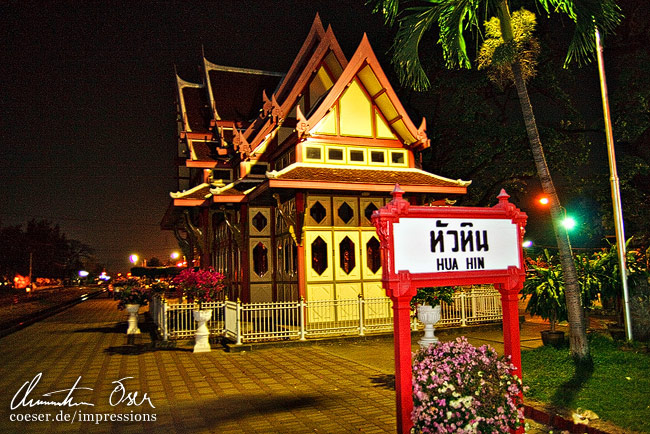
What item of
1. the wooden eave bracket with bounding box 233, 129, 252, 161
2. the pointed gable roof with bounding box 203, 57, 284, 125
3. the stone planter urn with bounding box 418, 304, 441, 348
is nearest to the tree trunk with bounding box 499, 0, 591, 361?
the stone planter urn with bounding box 418, 304, 441, 348

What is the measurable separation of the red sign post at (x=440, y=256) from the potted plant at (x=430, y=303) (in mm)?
4159

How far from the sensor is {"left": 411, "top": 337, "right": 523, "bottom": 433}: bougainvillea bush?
4.39m

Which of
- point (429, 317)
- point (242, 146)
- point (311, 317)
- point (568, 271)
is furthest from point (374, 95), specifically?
point (568, 271)

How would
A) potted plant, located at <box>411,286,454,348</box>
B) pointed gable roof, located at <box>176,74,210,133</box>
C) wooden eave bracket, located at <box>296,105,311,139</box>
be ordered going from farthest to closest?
1. pointed gable roof, located at <box>176,74,210,133</box>
2. wooden eave bracket, located at <box>296,105,311,139</box>
3. potted plant, located at <box>411,286,454,348</box>

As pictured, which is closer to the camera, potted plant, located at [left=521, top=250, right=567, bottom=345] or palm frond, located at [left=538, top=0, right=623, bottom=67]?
palm frond, located at [left=538, top=0, right=623, bottom=67]

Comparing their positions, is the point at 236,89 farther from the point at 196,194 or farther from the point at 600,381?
the point at 600,381

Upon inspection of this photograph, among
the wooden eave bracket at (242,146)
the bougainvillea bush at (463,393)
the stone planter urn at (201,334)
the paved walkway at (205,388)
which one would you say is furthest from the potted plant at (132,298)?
the bougainvillea bush at (463,393)

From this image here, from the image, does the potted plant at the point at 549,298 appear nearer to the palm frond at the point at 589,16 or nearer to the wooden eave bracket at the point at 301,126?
the palm frond at the point at 589,16

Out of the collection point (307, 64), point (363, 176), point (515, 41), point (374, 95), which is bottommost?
point (363, 176)

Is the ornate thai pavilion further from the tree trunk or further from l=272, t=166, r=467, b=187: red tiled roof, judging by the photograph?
the tree trunk

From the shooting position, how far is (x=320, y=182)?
49.4ft

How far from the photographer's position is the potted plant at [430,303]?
9.74m

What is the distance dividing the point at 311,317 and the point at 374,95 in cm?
798

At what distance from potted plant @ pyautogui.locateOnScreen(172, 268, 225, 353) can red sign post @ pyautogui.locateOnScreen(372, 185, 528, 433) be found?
921 cm
